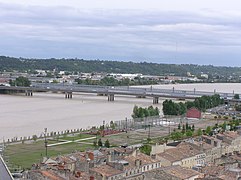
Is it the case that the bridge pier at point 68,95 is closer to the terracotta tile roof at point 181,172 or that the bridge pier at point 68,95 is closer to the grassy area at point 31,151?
the grassy area at point 31,151

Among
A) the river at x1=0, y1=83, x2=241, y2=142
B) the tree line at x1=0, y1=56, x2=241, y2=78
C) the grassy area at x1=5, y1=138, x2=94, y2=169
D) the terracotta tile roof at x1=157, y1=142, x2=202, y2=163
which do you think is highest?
the tree line at x1=0, y1=56, x2=241, y2=78

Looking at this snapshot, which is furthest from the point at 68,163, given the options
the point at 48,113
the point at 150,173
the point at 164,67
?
the point at 164,67

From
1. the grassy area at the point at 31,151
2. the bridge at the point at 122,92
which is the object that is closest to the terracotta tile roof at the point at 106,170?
the grassy area at the point at 31,151

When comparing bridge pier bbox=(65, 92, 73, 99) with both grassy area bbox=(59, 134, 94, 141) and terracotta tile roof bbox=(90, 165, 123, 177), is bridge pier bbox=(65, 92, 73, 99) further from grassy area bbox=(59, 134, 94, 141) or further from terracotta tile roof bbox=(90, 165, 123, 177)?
terracotta tile roof bbox=(90, 165, 123, 177)

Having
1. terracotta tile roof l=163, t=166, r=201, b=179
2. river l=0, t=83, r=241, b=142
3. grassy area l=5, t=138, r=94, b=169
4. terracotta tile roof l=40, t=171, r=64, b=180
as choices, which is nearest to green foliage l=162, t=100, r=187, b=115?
river l=0, t=83, r=241, b=142

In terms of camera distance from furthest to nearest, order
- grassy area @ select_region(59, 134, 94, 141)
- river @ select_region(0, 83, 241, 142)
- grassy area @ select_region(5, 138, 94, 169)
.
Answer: river @ select_region(0, 83, 241, 142) < grassy area @ select_region(59, 134, 94, 141) < grassy area @ select_region(5, 138, 94, 169)

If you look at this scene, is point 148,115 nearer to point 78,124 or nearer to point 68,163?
point 78,124

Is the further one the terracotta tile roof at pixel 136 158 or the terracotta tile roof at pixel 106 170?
the terracotta tile roof at pixel 136 158
